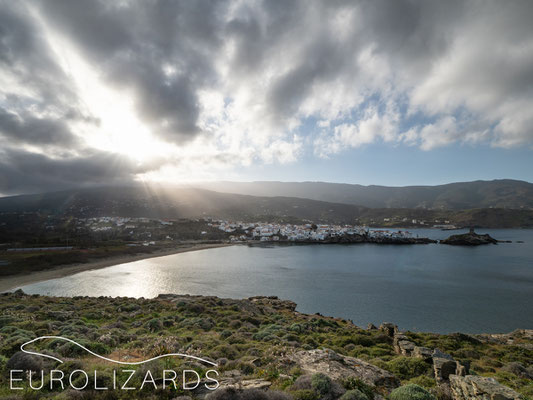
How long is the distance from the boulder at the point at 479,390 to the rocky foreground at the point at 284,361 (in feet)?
0.08

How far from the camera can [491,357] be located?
46.2 ft

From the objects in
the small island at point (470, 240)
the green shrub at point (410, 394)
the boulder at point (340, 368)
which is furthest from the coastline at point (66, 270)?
the small island at point (470, 240)

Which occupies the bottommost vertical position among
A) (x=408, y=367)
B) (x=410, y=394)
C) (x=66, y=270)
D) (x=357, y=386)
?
(x=66, y=270)

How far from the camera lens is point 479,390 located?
611 cm

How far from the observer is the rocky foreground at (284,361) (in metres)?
5.96

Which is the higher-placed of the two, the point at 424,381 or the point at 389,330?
the point at 424,381

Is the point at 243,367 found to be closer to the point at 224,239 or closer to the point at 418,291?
the point at 418,291

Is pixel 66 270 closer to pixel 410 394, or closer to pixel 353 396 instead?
pixel 353 396

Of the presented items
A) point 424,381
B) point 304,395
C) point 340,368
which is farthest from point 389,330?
point 304,395

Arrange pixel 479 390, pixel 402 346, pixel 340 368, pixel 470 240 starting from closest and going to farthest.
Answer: pixel 479 390 → pixel 340 368 → pixel 402 346 → pixel 470 240

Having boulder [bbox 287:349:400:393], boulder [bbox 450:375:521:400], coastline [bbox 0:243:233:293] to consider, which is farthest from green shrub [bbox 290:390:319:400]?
coastline [bbox 0:243:233:293]

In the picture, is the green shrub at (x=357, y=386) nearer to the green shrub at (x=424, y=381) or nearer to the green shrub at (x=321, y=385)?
the green shrub at (x=321, y=385)

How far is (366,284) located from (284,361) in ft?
124

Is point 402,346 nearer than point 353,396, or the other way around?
point 353,396
